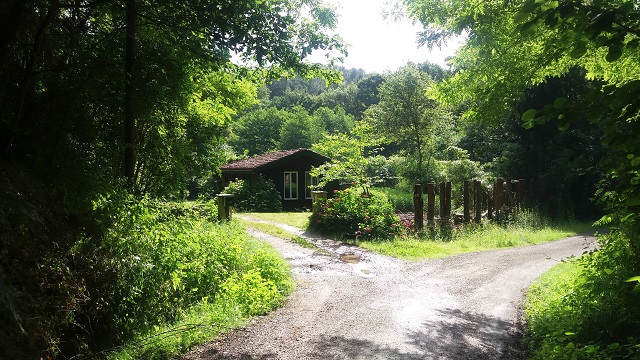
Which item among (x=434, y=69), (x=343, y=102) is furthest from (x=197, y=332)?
(x=343, y=102)

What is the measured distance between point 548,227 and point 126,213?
18.4m

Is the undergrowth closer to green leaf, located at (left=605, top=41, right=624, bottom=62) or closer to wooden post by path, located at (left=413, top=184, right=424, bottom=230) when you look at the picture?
green leaf, located at (left=605, top=41, right=624, bottom=62)

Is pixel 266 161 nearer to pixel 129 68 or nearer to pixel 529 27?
pixel 129 68

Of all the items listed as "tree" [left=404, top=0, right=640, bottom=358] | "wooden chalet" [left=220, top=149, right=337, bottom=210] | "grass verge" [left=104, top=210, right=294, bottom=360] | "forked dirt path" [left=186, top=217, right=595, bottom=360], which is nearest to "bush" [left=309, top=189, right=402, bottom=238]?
"forked dirt path" [left=186, top=217, right=595, bottom=360]

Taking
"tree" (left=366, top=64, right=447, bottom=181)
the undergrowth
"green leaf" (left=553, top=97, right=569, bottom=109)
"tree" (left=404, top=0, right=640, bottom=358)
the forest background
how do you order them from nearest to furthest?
"green leaf" (left=553, top=97, right=569, bottom=109), "tree" (left=404, top=0, right=640, bottom=358), the forest background, the undergrowth, "tree" (left=366, top=64, right=447, bottom=181)

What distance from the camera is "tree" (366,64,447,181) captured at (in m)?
31.3

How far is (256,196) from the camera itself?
27234 mm

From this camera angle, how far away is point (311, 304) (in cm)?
841

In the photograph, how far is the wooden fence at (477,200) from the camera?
53.1 feet

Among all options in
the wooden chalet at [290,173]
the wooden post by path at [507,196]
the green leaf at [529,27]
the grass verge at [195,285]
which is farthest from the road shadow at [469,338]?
the wooden chalet at [290,173]

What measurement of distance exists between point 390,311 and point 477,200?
1169cm

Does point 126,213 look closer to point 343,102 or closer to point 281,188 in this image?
point 281,188

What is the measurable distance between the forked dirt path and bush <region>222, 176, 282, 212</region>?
13.8 meters

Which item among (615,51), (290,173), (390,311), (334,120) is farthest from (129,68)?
(334,120)
